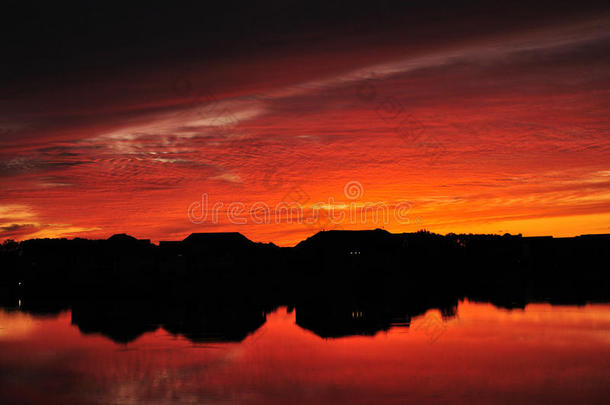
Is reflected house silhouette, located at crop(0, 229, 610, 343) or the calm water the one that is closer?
the calm water

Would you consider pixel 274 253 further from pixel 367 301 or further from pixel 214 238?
pixel 367 301

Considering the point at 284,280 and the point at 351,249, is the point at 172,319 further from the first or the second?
the point at 351,249

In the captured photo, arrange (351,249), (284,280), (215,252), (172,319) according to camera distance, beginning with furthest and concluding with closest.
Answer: (215,252), (351,249), (284,280), (172,319)

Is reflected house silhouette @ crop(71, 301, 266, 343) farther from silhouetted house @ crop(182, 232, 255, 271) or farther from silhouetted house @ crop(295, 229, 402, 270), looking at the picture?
silhouetted house @ crop(182, 232, 255, 271)

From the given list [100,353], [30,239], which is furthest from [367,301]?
[30,239]

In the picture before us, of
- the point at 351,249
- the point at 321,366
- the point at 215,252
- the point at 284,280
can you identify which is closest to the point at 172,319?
the point at 321,366

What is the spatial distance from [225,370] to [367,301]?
2858 centimetres

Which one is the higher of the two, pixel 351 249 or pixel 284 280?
pixel 351 249

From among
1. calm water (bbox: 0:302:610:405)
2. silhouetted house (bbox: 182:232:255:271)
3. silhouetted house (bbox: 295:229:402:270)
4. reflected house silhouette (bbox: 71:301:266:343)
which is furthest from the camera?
silhouetted house (bbox: 182:232:255:271)

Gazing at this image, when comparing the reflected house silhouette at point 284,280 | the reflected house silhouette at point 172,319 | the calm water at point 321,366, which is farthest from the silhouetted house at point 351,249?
the calm water at point 321,366

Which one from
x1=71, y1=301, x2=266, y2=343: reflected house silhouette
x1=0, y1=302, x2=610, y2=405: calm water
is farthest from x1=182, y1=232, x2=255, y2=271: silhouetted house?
x1=0, y1=302, x2=610, y2=405: calm water

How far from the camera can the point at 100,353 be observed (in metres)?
28.4

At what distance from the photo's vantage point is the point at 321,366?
24.8m

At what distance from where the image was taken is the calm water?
20.0m
